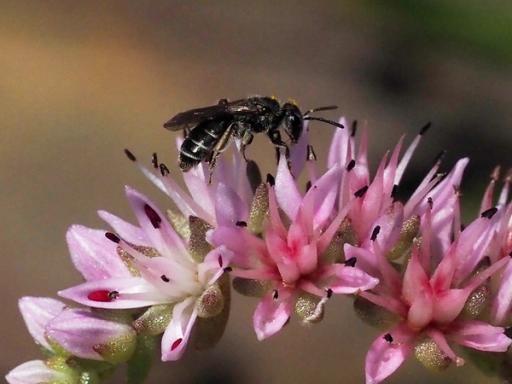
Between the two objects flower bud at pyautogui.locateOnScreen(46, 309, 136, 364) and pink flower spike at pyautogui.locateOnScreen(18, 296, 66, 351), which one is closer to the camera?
flower bud at pyautogui.locateOnScreen(46, 309, 136, 364)

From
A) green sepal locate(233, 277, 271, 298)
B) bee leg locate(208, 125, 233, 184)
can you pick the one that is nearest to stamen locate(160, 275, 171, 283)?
green sepal locate(233, 277, 271, 298)

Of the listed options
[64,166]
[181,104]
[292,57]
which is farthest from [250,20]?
[64,166]

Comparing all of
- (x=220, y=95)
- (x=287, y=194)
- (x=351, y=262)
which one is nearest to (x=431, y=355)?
(x=351, y=262)

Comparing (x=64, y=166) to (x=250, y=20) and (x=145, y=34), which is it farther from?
(x=250, y=20)

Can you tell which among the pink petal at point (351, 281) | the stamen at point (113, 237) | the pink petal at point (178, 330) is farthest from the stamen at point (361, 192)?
the stamen at point (113, 237)

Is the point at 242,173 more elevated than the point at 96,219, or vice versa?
the point at 242,173

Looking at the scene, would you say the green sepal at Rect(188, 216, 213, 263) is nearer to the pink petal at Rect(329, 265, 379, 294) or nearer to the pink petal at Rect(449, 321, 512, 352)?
the pink petal at Rect(329, 265, 379, 294)

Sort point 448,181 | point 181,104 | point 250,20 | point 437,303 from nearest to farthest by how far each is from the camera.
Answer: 1. point 437,303
2. point 448,181
3. point 181,104
4. point 250,20

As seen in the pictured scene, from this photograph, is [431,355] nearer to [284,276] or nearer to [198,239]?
[284,276]
